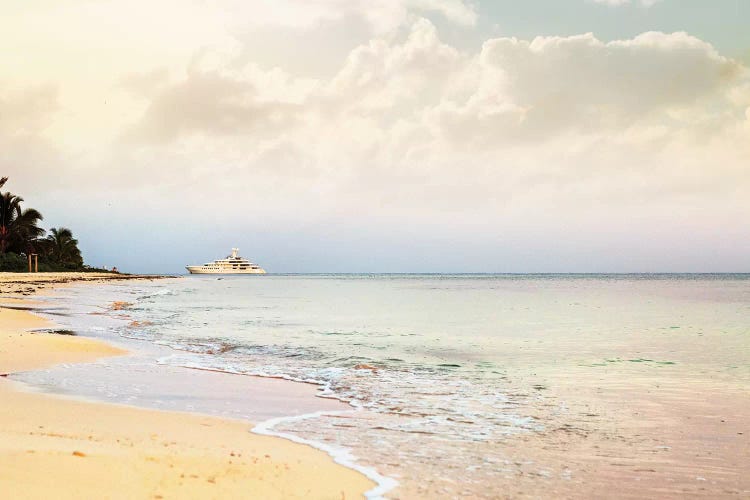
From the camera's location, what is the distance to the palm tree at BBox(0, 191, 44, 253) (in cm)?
7318

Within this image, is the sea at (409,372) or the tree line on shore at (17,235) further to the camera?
the tree line on shore at (17,235)

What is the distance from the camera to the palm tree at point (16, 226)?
7318 cm

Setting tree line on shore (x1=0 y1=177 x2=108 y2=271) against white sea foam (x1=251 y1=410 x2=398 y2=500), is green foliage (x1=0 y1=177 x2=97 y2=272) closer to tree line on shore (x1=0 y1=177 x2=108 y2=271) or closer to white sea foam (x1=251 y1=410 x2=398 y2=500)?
tree line on shore (x1=0 y1=177 x2=108 y2=271)

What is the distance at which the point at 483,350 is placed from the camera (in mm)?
17297

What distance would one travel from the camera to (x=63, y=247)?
101312 millimetres

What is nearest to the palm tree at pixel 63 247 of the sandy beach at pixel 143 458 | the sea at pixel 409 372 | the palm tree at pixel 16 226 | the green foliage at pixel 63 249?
the green foliage at pixel 63 249

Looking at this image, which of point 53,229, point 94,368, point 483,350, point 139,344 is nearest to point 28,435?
point 94,368

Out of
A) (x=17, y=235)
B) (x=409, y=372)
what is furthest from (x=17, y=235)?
(x=409, y=372)

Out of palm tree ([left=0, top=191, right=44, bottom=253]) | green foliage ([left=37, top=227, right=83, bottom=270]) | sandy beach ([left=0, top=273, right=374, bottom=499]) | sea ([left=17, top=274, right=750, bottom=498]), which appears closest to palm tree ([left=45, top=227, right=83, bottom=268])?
green foliage ([left=37, top=227, right=83, bottom=270])

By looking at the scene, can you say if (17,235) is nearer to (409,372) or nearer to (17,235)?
(17,235)

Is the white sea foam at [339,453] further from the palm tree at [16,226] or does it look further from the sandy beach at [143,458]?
the palm tree at [16,226]

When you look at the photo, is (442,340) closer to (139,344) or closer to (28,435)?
(139,344)

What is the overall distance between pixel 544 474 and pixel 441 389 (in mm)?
5057

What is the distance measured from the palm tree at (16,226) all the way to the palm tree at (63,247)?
2032 centimetres
